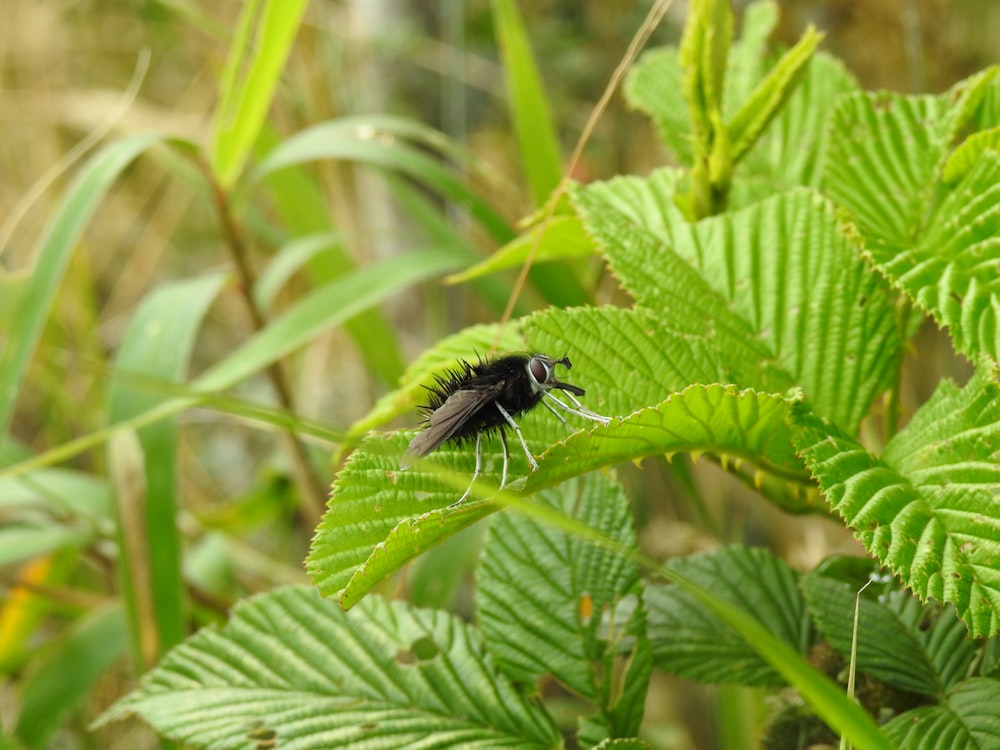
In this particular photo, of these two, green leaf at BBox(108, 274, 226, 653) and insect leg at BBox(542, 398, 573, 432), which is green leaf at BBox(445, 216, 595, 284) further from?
green leaf at BBox(108, 274, 226, 653)

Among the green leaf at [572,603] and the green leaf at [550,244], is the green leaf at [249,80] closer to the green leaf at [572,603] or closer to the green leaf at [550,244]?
the green leaf at [550,244]

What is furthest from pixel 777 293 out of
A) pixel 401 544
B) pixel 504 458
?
pixel 401 544

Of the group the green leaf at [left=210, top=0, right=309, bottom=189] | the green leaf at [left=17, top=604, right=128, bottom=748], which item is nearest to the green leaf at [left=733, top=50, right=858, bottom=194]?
the green leaf at [left=210, top=0, right=309, bottom=189]

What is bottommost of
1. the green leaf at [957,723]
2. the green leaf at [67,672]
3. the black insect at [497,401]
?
the green leaf at [957,723]

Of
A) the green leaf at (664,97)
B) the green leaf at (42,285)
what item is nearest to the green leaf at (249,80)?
the green leaf at (42,285)

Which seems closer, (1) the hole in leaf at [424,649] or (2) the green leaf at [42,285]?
(1) the hole in leaf at [424,649]

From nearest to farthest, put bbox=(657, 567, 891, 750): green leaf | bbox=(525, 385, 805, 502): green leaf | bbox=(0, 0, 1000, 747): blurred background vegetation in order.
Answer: bbox=(657, 567, 891, 750): green leaf, bbox=(525, 385, 805, 502): green leaf, bbox=(0, 0, 1000, 747): blurred background vegetation

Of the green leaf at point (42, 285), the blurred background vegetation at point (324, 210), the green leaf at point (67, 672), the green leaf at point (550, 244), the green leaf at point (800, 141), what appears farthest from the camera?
the blurred background vegetation at point (324, 210)
